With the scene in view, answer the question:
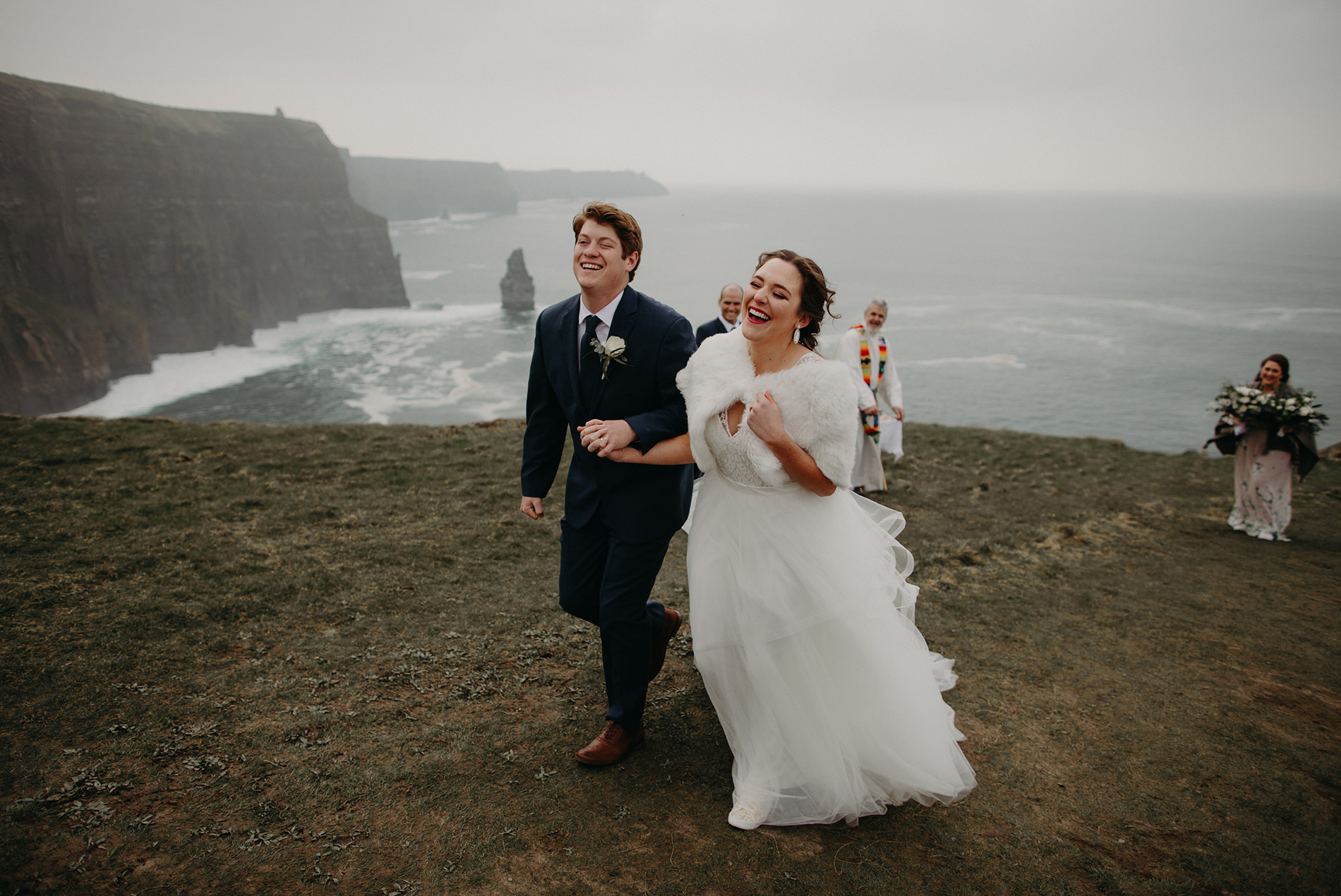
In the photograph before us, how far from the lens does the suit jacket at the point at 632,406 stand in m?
3.16

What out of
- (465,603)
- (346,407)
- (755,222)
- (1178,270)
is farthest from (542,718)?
(755,222)

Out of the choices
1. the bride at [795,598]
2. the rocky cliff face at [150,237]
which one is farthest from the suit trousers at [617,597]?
the rocky cliff face at [150,237]

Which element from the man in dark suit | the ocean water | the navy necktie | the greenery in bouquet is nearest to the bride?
the navy necktie

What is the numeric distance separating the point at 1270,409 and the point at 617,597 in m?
7.98

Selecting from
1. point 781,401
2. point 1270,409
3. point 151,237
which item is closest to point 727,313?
point 781,401

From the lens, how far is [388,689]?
385 cm

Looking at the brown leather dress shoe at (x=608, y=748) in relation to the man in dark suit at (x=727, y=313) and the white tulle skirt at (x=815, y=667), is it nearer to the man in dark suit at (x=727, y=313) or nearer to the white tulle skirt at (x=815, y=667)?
the white tulle skirt at (x=815, y=667)

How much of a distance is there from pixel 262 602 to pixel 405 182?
8581 inches

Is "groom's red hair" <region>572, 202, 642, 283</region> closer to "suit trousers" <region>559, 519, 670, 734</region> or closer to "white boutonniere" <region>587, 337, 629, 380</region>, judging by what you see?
"white boutonniere" <region>587, 337, 629, 380</region>

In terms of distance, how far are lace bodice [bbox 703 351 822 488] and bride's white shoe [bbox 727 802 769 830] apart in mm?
1378

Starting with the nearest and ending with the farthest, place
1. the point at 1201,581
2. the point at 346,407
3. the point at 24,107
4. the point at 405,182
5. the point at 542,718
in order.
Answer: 1. the point at 542,718
2. the point at 1201,581
3. the point at 346,407
4. the point at 24,107
5. the point at 405,182

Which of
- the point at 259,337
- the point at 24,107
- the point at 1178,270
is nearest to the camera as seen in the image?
the point at 24,107

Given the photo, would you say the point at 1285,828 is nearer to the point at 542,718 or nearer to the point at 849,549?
the point at 849,549

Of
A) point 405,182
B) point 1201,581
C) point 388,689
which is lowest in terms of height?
point 1201,581
